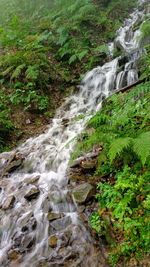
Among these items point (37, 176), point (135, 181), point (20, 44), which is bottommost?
point (37, 176)

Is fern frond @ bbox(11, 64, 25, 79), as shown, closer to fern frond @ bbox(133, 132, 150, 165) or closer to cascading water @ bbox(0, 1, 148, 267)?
cascading water @ bbox(0, 1, 148, 267)

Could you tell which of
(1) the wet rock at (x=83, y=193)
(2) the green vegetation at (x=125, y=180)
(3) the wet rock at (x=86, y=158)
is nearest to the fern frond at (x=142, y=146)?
(2) the green vegetation at (x=125, y=180)

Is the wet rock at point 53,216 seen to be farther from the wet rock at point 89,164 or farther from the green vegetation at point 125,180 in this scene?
the wet rock at point 89,164

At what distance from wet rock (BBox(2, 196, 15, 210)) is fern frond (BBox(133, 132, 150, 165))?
2.48 meters

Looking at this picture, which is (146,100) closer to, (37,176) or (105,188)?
(105,188)

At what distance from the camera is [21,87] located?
927cm

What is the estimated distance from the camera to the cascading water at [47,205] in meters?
4.38

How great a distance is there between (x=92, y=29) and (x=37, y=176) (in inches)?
313

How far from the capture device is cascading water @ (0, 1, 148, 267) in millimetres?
4383

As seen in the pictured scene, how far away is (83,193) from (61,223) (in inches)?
22.6

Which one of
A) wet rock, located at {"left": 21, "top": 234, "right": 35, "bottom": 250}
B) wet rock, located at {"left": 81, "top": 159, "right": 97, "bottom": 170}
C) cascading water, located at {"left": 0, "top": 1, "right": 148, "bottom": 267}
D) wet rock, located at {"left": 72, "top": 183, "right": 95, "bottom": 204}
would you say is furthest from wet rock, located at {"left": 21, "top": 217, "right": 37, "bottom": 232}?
Result: wet rock, located at {"left": 81, "top": 159, "right": 97, "bottom": 170}

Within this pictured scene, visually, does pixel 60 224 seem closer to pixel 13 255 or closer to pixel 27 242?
pixel 27 242

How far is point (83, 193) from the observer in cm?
498

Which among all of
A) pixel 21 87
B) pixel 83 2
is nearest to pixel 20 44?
pixel 21 87
